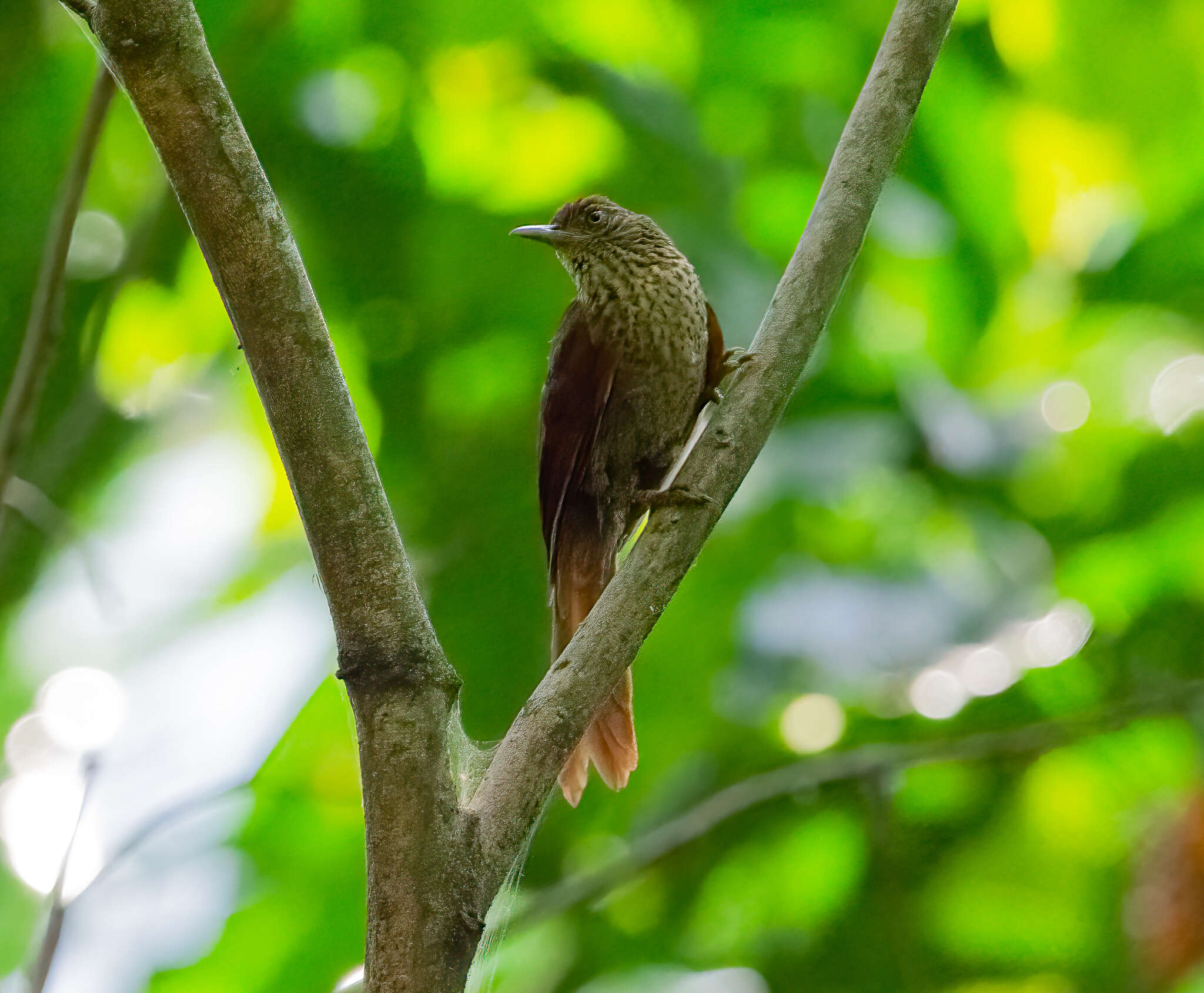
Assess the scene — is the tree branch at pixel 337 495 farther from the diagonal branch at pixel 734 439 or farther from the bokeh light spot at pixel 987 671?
the bokeh light spot at pixel 987 671

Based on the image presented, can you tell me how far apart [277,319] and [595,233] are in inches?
69.9

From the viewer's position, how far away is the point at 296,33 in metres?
3.36

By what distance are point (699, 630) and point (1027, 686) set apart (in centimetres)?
84

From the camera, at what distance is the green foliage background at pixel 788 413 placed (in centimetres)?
306

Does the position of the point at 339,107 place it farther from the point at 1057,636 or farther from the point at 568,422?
the point at 1057,636

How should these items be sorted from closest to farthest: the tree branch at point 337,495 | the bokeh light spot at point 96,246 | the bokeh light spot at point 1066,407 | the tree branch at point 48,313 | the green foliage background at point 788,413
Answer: the tree branch at point 337,495 → the tree branch at point 48,313 → the green foliage background at point 788,413 → the bokeh light spot at point 1066,407 → the bokeh light spot at point 96,246

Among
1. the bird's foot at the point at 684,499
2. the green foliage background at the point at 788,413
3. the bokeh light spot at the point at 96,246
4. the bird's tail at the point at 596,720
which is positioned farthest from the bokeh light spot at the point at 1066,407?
the bokeh light spot at the point at 96,246

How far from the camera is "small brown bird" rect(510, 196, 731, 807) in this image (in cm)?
Result: 251

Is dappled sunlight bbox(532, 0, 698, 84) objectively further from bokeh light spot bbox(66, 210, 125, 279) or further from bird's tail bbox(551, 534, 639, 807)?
bird's tail bbox(551, 534, 639, 807)

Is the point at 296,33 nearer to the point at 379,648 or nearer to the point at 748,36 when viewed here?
the point at 748,36

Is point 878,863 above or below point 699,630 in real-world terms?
below

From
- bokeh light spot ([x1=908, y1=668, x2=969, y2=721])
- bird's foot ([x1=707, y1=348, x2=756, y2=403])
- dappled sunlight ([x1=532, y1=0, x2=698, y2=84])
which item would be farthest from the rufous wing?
dappled sunlight ([x1=532, y1=0, x2=698, y2=84])

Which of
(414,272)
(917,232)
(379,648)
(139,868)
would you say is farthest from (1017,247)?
(139,868)

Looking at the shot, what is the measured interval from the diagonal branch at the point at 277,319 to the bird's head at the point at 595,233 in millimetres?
1679
